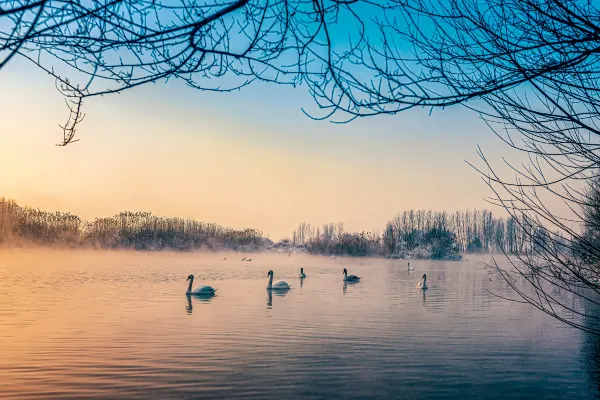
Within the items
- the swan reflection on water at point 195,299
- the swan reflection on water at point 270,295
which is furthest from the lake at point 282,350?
the swan reflection on water at point 195,299

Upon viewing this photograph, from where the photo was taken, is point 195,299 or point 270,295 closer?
point 195,299

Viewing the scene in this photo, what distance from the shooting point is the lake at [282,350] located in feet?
31.8

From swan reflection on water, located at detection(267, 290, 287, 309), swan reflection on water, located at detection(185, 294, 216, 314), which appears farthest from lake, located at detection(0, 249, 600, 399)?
swan reflection on water, located at detection(185, 294, 216, 314)

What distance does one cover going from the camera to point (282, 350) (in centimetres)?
1270

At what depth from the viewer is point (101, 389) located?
9336mm

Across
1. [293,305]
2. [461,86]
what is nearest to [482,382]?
[461,86]

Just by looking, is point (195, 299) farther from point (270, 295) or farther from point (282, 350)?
point (282, 350)

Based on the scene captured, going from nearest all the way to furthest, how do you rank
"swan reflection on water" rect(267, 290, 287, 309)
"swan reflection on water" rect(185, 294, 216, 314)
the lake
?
the lake → "swan reflection on water" rect(185, 294, 216, 314) → "swan reflection on water" rect(267, 290, 287, 309)

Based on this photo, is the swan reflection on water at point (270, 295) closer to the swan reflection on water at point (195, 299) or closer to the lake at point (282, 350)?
the lake at point (282, 350)

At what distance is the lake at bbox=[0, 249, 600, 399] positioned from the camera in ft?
31.8

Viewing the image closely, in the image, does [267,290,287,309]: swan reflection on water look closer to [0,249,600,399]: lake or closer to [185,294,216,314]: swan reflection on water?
[0,249,600,399]: lake

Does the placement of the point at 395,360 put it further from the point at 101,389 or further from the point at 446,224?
the point at 446,224

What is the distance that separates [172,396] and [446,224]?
112m

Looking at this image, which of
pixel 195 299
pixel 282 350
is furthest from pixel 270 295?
pixel 282 350
